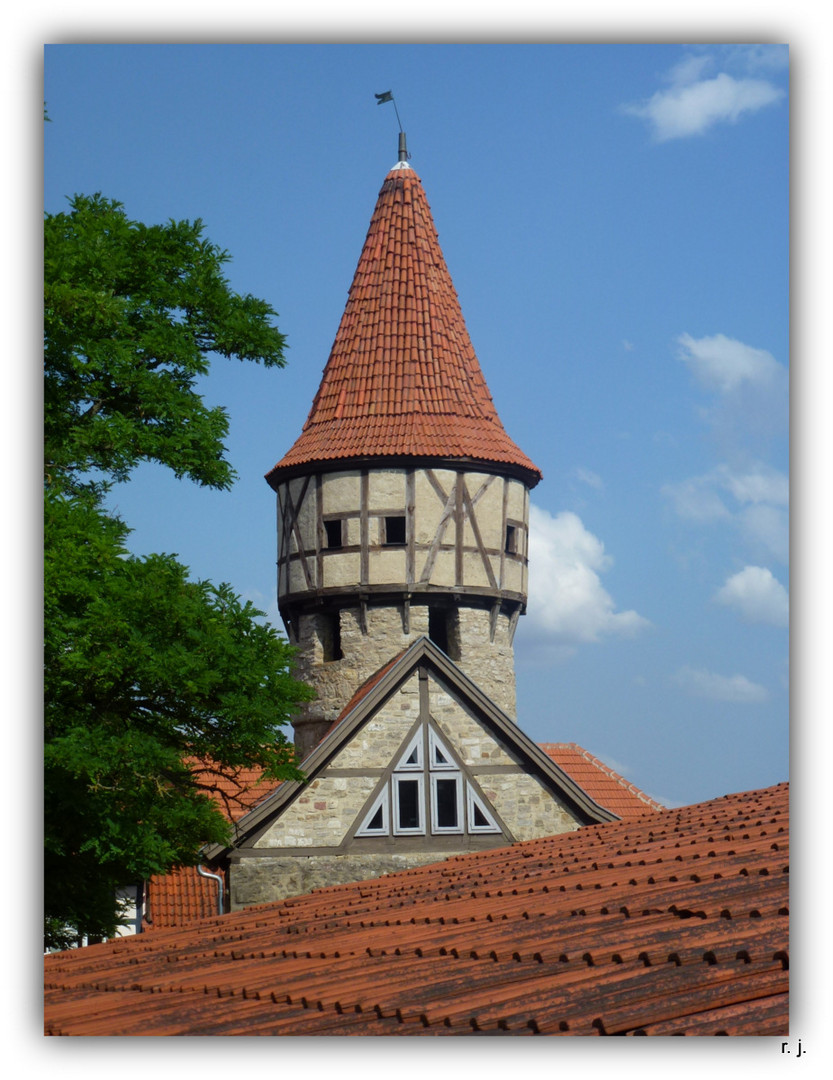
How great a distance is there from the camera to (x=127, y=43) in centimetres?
554

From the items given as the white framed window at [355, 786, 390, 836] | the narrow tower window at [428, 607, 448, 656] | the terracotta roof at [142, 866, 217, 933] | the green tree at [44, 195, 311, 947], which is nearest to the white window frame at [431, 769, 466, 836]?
the white framed window at [355, 786, 390, 836]

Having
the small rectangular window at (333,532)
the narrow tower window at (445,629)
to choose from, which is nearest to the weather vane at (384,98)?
the small rectangular window at (333,532)

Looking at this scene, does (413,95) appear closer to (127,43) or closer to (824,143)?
(127,43)

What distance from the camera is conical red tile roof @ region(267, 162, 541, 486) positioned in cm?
1805

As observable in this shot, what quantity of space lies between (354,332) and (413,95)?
12.9m

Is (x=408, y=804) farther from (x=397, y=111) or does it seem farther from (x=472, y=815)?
(x=397, y=111)

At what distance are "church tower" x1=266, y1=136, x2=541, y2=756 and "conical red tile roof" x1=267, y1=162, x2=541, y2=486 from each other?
19mm

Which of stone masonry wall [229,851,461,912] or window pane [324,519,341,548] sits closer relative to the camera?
stone masonry wall [229,851,461,912]

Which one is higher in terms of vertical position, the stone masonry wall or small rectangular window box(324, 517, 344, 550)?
small rectangular window box(324, 517, 344, 550)

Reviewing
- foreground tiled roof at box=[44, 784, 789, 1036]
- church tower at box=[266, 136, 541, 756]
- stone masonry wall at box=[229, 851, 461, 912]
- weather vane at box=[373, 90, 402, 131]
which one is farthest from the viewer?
church tower at box=[266, 136, 541, 756]

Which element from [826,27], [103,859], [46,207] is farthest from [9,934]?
[103,859]

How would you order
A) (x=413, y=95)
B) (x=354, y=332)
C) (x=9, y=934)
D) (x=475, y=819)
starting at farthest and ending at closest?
1. (x=354, y=332)
2. (x=475, y=819)
3. (x=413, y=95)
4. (x=9, y=934)

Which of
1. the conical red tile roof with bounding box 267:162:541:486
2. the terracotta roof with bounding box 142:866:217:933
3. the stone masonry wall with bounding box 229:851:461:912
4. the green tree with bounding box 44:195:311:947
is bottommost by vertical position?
the terracotta roof with bounding box 142:866:217:933

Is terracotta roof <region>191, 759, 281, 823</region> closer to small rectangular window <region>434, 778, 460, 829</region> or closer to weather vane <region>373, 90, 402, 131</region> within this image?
small rectangular window <region>434, 778, 460, 829</region>
